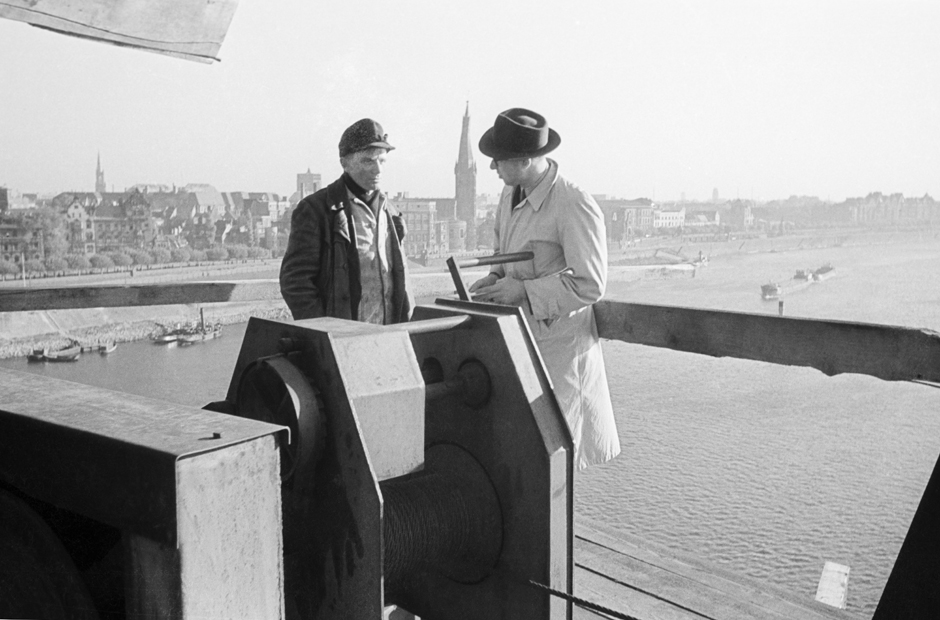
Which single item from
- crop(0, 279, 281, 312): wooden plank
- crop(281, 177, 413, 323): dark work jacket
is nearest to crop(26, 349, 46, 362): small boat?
crop(0, 279, 281, 312): wooden plank

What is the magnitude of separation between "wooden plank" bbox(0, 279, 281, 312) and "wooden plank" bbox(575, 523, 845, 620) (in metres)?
1.81

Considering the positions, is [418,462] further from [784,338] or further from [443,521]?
[784,338]

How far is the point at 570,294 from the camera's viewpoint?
8.98 feet

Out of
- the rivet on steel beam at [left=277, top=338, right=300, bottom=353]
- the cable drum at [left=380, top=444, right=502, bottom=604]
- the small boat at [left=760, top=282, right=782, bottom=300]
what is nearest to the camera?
the rivet on steel beam at [left=277, top=338, right=300, bottom=353]

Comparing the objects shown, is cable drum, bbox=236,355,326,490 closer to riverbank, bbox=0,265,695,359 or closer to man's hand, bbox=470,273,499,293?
man's hand, bbox=470,273,499,293

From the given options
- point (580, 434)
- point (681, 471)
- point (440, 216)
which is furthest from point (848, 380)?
point (580, 434)

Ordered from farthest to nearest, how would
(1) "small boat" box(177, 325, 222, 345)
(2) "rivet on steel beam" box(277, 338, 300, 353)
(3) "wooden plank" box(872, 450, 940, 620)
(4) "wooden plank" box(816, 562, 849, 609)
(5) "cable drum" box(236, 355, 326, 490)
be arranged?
(1) "small boat" box(177, 325, 222, 345)
(4) "wooden plank" box(816, 562, 849, 609)
(2) "rivet on steel beam" box(277, 338, 300, 353)
(5) "cable drum" box(236, 355, 326, 490)
(3) "wooden plank" box(872, 450, 940, 620)

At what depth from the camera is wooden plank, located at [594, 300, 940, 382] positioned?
2.01m

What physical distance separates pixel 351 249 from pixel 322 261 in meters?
0.11

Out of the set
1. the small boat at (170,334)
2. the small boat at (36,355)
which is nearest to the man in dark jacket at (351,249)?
the small boat at (36,355)

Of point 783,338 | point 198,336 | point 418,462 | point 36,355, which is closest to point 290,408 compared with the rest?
point 418,462

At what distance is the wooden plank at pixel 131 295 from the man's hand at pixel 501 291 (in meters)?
1.25

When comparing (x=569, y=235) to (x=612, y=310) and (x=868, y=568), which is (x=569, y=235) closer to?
(x=612, y=310)

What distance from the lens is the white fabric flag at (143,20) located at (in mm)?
2571
